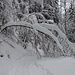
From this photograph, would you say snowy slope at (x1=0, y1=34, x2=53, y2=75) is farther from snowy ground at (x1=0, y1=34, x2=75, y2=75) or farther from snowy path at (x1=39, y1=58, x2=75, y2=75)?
snowy path at (x1=39, y1=58, x2=75, y2=75)

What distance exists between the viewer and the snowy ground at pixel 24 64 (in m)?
3.62

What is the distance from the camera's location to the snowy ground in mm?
3615

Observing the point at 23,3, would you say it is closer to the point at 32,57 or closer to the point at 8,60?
the point at 32,57

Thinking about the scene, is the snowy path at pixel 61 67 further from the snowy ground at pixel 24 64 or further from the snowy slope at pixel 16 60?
the snowy slope at pixel 16 60

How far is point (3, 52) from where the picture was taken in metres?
4.37

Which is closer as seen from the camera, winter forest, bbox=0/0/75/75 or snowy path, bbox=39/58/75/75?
snowy path, bbox=39/58/75/75

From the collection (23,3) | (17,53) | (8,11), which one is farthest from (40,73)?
(23,3)

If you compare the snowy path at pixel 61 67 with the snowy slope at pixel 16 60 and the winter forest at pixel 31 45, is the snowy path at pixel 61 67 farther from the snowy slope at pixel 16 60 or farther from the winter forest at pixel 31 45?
Result: the snowy slope at pixel 16 60

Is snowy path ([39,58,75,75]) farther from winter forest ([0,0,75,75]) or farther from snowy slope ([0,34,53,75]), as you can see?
snowy slope ([0,34,53,75])

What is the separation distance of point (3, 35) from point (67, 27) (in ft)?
51.3

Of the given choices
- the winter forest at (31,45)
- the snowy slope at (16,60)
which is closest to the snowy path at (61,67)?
the winter forest at (31,45)

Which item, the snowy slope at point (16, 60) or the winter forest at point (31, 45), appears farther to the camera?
the winter forest at point (31, 45)

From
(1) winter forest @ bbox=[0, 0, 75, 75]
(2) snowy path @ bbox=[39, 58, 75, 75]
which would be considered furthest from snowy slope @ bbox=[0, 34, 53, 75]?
(2) snowy path @ bbox=[39, 58, 75, 75]

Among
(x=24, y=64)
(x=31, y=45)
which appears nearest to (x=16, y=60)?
(x=24, y=64)
